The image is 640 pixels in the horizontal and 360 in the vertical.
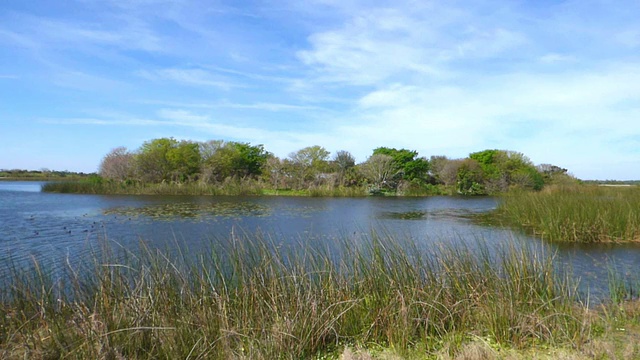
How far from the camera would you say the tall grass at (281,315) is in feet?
11.9

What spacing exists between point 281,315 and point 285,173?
37.2 metres

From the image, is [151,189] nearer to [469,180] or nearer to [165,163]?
[165,163]

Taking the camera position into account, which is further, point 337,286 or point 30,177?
point 30,177

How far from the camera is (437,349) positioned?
3971mm

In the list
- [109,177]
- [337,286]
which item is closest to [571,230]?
[337,286]

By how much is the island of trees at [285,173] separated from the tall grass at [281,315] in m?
31.6

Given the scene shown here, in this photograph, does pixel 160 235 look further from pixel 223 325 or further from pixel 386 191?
pixel 386 191

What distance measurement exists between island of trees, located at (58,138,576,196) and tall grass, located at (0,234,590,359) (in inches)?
1245

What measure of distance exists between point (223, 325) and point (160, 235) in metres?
9.36

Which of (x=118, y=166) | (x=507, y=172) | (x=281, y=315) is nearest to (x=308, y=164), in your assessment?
(x=118, y=166)

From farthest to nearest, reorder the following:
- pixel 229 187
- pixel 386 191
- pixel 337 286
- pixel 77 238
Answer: pixel 386 191 < pixel 229 187 < pixel 77 238 < pixel 337 286

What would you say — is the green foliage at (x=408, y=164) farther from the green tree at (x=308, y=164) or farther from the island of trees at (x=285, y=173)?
the green tree at (x=308, y=164)

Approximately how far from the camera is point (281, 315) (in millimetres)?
4145

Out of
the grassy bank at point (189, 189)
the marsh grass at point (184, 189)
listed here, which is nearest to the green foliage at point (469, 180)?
the grassy bank at point (189, 189)
